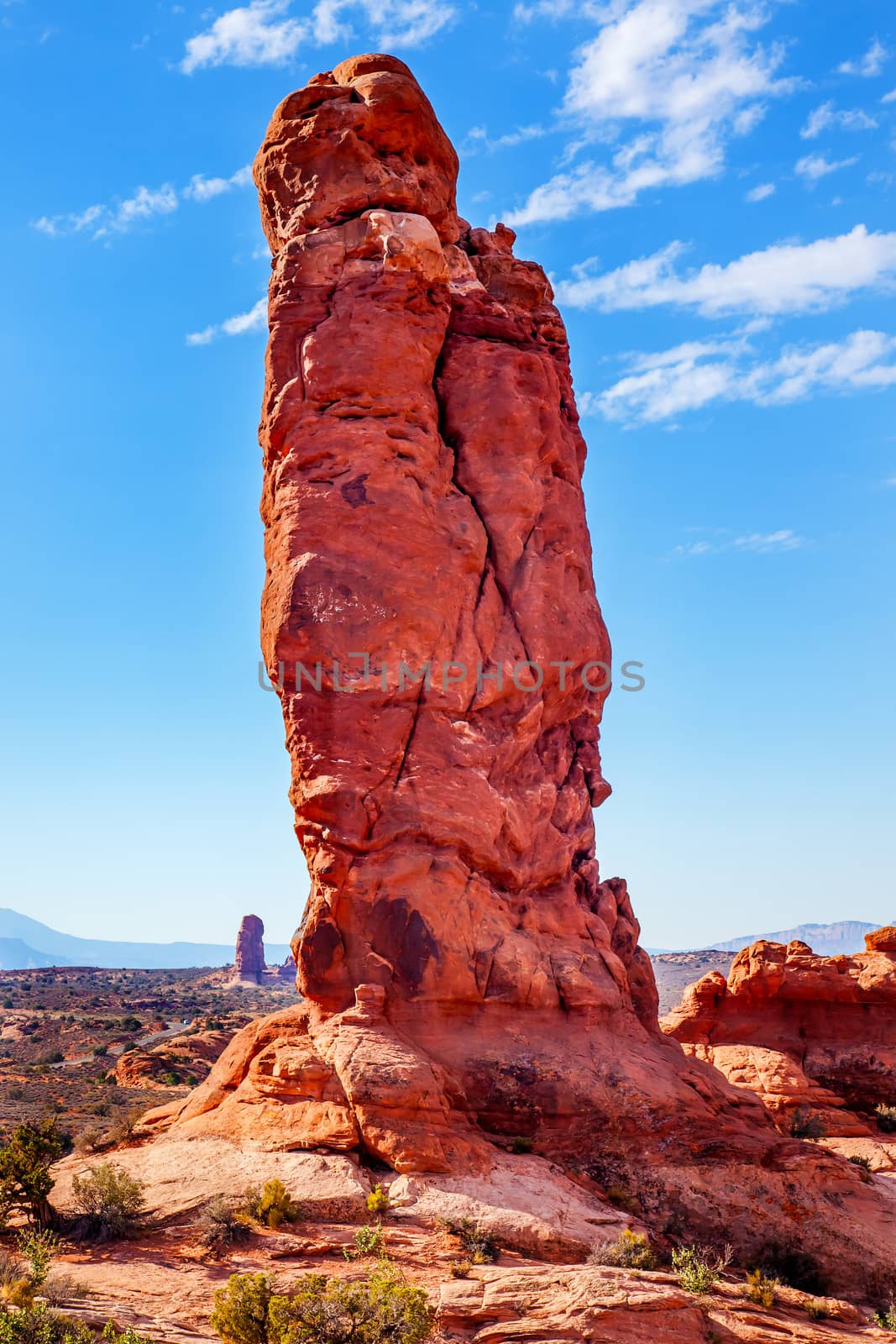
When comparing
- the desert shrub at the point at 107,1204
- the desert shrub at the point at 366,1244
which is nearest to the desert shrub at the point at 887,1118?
the desert shrub at the point at 366,1244

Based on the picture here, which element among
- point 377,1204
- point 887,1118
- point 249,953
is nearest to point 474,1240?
point 377,1204

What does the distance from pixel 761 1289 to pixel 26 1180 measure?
34.4 ft

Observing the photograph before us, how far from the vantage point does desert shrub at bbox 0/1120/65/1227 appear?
1501 cm

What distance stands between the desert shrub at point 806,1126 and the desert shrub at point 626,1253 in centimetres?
1034

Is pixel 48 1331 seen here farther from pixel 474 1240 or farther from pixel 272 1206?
pixel 474 1240

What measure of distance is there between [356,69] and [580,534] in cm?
1142

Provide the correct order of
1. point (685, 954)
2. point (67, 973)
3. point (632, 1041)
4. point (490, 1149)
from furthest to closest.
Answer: point (67, 973) → point (685, 954) → point (632, 1041) → point (490, 1149)

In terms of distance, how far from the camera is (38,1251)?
504 inches

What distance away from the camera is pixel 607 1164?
18203 mm

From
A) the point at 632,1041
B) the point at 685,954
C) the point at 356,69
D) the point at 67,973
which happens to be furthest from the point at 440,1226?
the point at 67,973

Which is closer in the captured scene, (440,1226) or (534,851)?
(440,1226)

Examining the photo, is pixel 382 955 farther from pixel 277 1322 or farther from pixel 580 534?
pixel 580 534

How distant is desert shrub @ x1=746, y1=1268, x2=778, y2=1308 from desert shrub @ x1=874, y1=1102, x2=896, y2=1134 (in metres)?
14.6

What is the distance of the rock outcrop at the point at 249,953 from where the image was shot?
12925 centimetres
